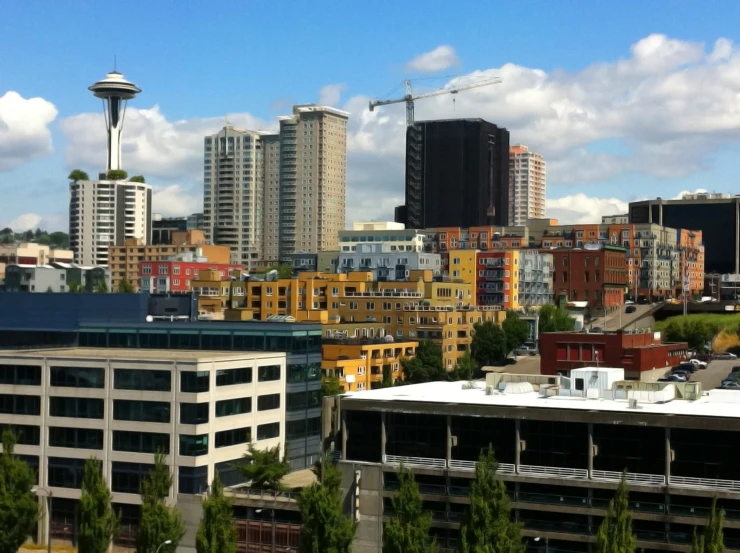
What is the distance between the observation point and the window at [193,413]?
68.2 metres

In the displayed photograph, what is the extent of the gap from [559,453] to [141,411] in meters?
27.7

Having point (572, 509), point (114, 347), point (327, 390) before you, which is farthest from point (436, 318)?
point (572, 509)

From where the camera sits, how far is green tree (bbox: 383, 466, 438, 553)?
166ft

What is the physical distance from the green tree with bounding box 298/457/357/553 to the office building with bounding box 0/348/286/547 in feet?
45.3

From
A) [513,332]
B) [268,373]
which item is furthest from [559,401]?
[513,332]

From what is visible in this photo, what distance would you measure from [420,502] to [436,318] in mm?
85148

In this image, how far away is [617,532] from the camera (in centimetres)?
4559

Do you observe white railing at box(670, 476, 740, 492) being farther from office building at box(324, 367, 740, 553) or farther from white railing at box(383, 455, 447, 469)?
white railing at box(383, 455, 447, 469)

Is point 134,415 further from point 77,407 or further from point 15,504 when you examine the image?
point 15,504

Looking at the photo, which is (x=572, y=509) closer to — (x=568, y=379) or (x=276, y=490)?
(x=568, y=379)

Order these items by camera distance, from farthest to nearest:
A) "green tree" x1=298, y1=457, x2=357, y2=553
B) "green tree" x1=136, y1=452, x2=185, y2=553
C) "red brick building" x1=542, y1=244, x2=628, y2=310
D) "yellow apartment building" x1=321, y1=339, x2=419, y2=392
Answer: "red brick building" x1=542, y1=244, x2=628, y2=310 → "yellow apartment building" x1=321, y1=339, x2=419, y2=392 → "green tree" x1=136, y1=452, x2=185, y2=553 → "green tree" x1=298, y1=457, x2=357, y2=553

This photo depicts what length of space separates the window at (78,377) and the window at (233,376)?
7.64 m

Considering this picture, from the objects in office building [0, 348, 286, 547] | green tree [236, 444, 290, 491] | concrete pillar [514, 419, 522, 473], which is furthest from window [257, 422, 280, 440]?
concrete pillar [514, 419, 522, 473]

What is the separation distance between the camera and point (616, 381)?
202ft
